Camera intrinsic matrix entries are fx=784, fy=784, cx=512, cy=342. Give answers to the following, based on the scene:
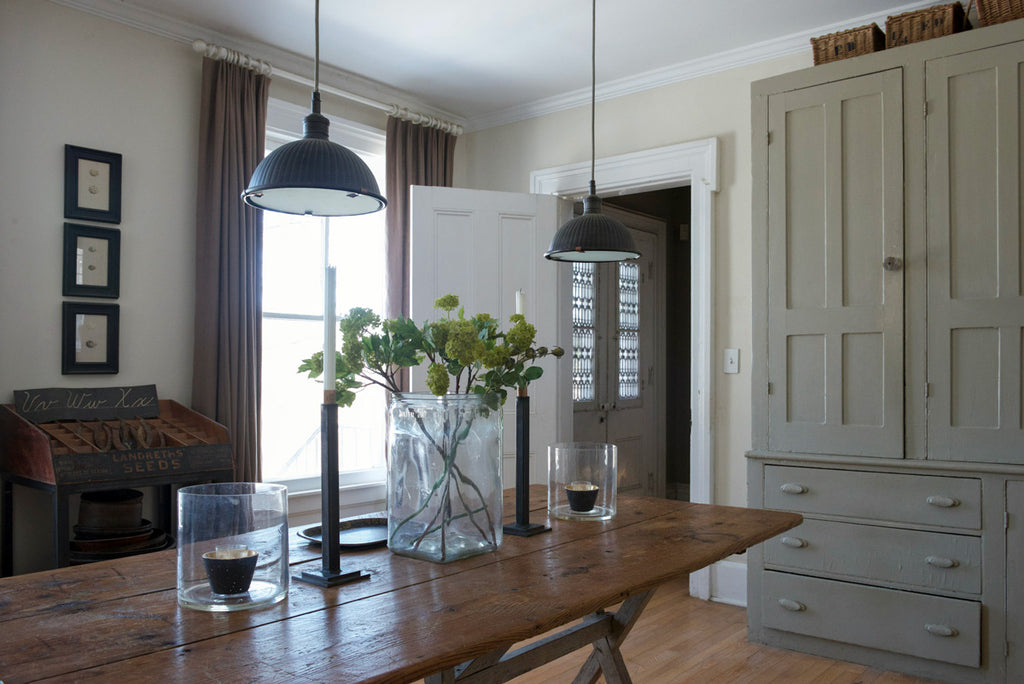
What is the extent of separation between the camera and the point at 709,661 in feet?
10.5

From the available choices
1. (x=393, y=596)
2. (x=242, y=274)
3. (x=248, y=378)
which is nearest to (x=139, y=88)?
(x=242, y=274)

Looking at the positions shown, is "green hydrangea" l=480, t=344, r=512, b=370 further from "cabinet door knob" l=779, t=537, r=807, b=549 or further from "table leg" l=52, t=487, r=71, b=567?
"cabinet door knob" l=779, t=537, r=807, b=549

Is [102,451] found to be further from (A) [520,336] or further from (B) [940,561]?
(B) [940,561]

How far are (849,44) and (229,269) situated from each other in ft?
9.63

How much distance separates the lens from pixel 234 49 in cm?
385

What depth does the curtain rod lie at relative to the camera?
12.2 ft

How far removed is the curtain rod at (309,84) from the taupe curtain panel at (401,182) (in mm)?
47

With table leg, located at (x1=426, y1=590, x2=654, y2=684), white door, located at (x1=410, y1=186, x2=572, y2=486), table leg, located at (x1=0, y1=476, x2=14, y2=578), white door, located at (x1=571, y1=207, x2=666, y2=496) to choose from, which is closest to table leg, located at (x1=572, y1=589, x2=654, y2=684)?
table leg, located at (x1=426, y1=590, x2=654, y2=684)

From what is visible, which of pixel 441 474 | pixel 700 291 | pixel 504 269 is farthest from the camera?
pixel 504 269

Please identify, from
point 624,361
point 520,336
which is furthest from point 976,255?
point 624,361

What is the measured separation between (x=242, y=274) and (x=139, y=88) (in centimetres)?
94

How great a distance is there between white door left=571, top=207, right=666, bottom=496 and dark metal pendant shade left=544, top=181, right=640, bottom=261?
8.78ft

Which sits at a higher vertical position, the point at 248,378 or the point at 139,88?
the point at 139,88

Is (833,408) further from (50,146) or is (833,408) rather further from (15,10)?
(15,10)
